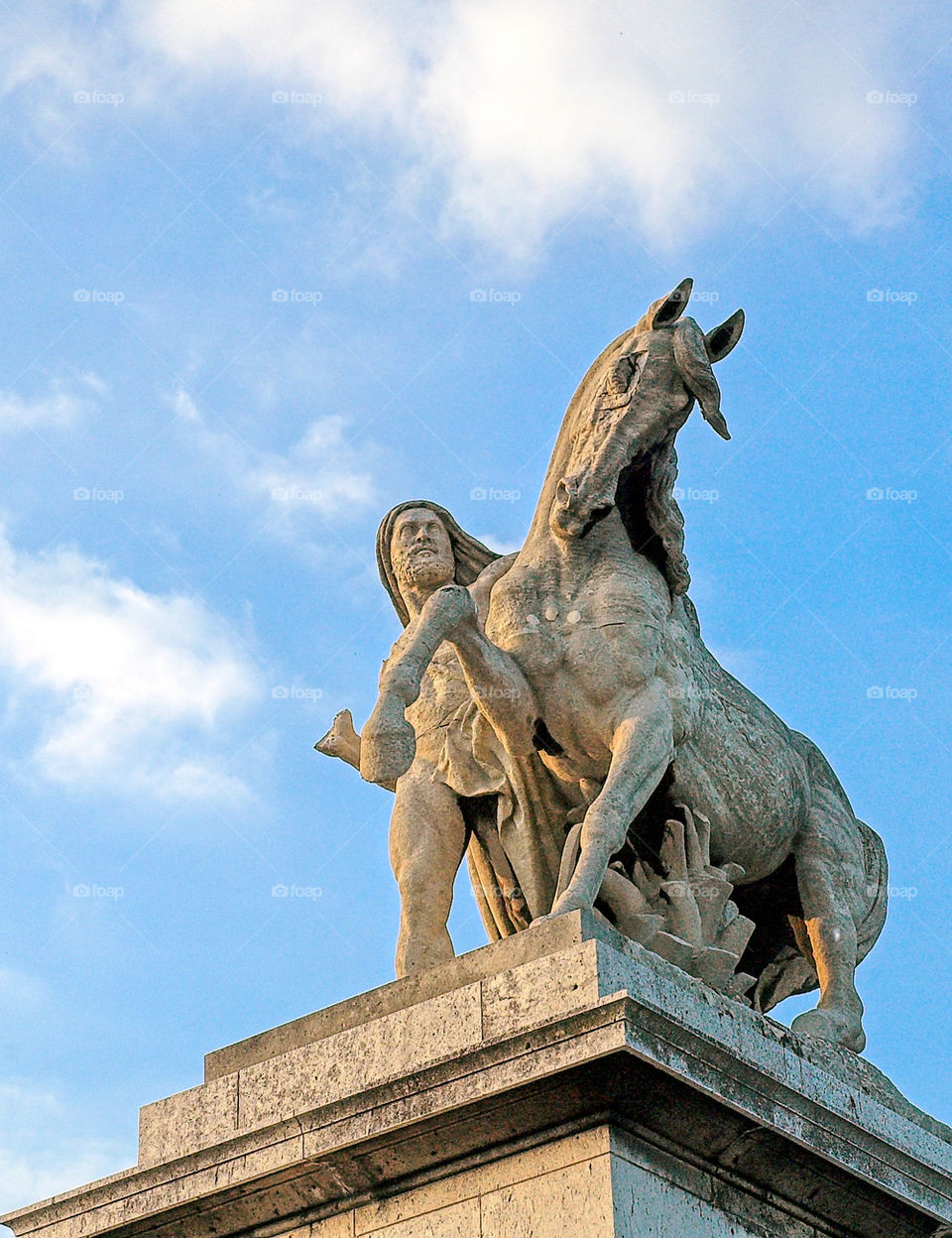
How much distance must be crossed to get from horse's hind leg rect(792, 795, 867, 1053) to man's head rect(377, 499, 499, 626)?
8.83ft

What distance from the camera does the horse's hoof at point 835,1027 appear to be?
1117 cm

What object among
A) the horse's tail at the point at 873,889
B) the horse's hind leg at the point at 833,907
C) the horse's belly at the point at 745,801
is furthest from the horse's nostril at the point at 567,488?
the horse's tail at the point at 873,889

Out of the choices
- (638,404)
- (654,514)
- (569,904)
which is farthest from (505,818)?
(638,404)

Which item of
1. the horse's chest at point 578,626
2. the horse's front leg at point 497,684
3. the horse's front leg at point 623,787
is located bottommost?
the horse's front leg at point 623,787

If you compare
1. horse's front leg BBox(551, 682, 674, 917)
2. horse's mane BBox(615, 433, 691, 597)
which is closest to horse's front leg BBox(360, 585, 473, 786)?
horse's front leg BBox(551, 682, 674, 917)

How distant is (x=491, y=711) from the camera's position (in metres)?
11.4

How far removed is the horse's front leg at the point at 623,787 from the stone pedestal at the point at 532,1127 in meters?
0.54

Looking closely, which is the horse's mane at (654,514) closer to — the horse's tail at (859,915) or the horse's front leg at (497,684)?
the horse's front leg at (497,684)

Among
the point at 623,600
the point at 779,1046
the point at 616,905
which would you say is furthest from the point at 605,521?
the point at 779,1046

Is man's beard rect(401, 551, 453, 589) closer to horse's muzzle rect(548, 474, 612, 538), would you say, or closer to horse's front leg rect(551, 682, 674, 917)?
horse's muzzle rect(548, 474, 612, 538)

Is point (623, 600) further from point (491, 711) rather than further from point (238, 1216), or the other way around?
point (238, 1216)

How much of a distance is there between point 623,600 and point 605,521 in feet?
2.25

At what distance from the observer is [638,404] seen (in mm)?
12047

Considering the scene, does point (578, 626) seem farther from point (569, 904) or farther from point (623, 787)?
point (569, 904)
